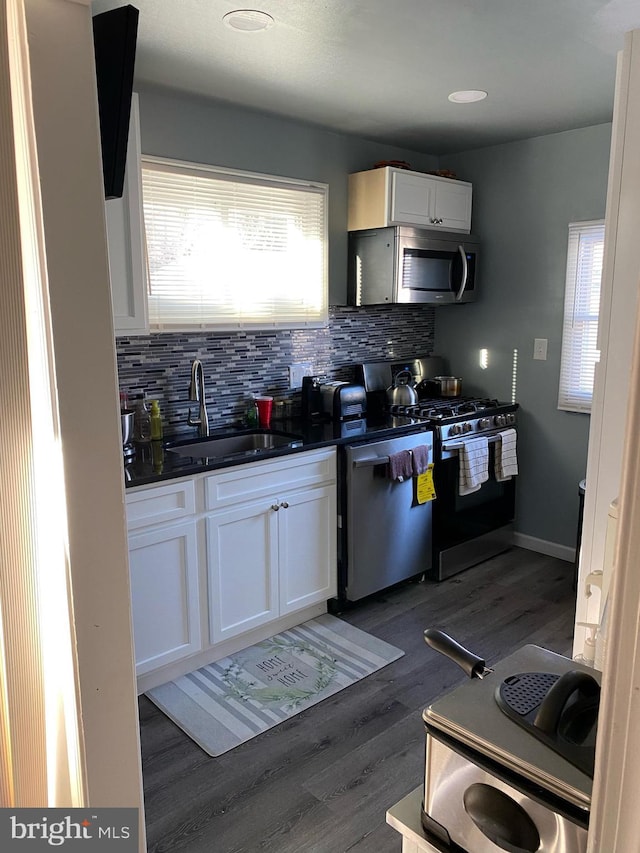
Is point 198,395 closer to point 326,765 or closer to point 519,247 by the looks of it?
point 326,765

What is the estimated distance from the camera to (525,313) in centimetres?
399

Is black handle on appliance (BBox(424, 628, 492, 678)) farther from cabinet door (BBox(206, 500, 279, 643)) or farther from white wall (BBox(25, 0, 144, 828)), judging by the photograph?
cabinet door (BBox(206, 500, 279, 643))

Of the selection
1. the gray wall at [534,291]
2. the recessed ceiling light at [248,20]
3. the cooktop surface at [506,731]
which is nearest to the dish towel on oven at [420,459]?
the gray wall at [534,291]

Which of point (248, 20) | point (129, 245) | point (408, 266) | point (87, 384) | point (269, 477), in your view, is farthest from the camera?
point (408, 266)

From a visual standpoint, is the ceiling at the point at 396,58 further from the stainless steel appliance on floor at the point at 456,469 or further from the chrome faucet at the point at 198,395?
the stainless steel appliance on floor at the point at 456,469

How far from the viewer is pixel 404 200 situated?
3621mm

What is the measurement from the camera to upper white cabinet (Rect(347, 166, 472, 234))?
3572 millimetres

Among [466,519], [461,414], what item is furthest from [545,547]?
[461,414]

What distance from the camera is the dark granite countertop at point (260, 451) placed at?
8.39 feet

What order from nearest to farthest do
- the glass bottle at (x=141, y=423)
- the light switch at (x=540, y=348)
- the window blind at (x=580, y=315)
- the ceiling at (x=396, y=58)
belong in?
1. the ceiling at (x=396, y=58)
2. the glass bottle at (x=141, y=423)
3. the window blind at (x=580, y=315)
4. the light switch at (x=540, y=348)

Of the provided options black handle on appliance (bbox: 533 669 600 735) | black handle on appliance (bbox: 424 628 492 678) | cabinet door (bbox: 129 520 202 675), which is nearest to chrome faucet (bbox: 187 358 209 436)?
cabinet door (bbox: 129 520 202 675)

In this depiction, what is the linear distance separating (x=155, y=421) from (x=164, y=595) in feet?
2.80

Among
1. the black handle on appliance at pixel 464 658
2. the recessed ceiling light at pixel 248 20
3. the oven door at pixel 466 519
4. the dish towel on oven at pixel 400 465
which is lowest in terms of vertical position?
the oven door at pixel 466 519

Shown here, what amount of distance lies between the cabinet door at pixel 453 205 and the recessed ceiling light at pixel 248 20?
5.92ft
